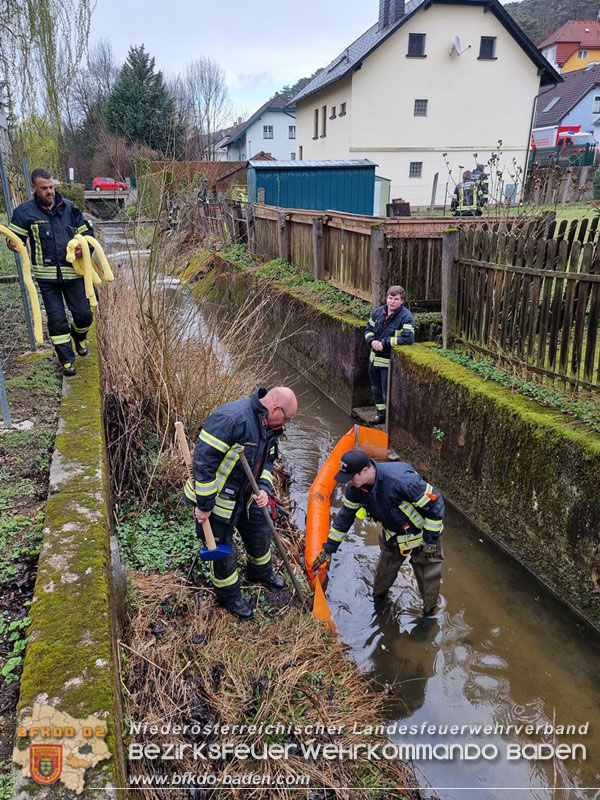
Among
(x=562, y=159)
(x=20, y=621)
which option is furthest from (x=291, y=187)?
(x=562, y=159)

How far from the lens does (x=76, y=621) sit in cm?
249

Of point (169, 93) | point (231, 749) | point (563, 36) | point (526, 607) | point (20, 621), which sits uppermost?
point (563, 36)

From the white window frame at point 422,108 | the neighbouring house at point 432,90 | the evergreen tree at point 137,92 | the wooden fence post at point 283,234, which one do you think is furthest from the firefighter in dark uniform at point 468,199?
the evergreen tree at point 137,92

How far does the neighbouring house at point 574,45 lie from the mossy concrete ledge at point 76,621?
68648mm

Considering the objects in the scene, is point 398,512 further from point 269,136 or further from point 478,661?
point 269,136

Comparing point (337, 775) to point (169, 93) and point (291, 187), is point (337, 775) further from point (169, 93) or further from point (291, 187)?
point (169, 93)

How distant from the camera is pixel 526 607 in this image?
14.8 ft

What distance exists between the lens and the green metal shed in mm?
14875

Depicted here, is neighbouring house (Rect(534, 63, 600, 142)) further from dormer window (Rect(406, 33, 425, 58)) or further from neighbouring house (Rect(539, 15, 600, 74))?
dormer window (Rect(406, 33, 425, 58))

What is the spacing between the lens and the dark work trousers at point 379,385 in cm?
748

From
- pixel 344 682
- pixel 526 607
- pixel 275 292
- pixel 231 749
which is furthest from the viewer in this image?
pixel 275 292

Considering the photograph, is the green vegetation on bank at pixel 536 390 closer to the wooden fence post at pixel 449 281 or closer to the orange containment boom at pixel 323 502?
the wooden fence post at pixel 449 281

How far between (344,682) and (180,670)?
1.04 m

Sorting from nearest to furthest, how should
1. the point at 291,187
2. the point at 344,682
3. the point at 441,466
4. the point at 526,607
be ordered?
the point at 344,682
the point at 526,607
the point at 441,466
the point at 291,187
